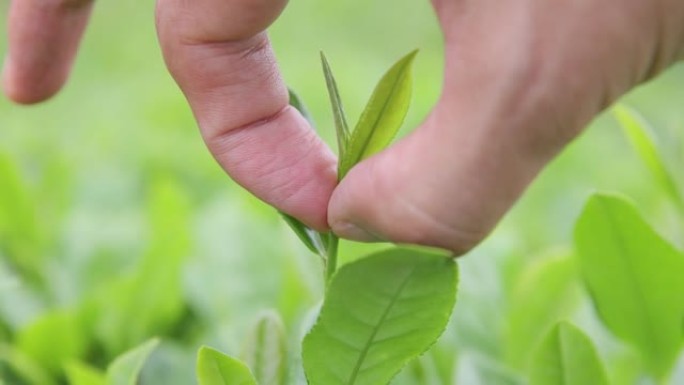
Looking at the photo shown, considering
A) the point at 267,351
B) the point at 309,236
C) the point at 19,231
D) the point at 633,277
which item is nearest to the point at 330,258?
the point at 309,236

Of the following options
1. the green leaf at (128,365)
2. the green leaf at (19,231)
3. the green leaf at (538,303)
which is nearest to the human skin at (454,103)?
the green leaf at (128,365)

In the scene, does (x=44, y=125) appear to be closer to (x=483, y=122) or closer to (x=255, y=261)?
(x=255, y=261)

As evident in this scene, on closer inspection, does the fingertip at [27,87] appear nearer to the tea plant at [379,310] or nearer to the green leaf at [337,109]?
the tea plant at [379,310]

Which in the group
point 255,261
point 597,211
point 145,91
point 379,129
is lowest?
point 145,91

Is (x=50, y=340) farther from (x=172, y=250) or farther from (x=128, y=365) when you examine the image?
(x=128, y=365)

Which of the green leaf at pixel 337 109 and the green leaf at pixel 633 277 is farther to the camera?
the green leaf at pixel 633 277

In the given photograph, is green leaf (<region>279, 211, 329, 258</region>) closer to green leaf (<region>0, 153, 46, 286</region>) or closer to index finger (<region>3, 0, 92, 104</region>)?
index finger (<region>3, 0, 92, 104</region>)

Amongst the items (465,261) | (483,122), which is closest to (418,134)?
(483,122)
